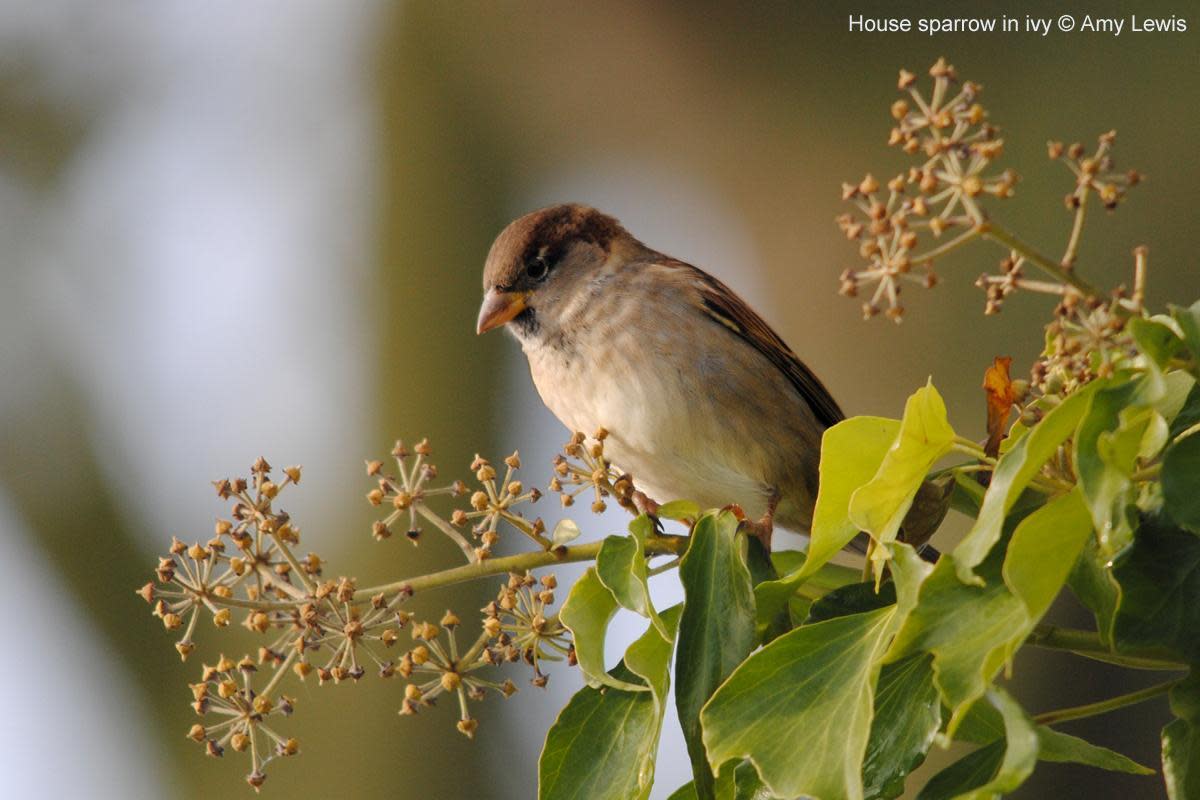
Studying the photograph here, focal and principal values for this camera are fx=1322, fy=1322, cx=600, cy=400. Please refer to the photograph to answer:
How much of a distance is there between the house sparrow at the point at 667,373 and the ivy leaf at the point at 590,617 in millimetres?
1022

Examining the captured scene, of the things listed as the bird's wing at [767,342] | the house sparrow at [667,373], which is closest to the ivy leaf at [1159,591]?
the house sparrow at [667,373]

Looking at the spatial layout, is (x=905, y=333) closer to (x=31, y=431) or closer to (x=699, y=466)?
(x=699, y=466)

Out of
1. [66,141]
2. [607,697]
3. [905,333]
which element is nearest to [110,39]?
[66,141]

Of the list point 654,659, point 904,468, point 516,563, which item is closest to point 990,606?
point 904,468

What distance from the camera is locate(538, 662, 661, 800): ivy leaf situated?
53.9 inches

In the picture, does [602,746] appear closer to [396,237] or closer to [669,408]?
[669,408]

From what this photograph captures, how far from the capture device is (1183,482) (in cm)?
108

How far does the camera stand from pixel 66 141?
5.24 metres

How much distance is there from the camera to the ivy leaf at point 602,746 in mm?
1369

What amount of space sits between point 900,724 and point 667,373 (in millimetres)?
1520

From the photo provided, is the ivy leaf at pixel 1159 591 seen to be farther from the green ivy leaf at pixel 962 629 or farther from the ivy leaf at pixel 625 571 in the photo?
the ivy leaf at pixel 625 571

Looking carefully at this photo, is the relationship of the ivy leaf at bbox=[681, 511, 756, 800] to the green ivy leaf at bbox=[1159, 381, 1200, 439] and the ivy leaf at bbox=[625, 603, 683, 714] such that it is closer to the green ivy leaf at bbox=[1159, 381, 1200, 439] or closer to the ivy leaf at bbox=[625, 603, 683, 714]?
the ivy leaf at bbox=[625, 603, 683, 714]

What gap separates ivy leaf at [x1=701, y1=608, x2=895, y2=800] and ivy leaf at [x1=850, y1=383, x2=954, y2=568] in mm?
85

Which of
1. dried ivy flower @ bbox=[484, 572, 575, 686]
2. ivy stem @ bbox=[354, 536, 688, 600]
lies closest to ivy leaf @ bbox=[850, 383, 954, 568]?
ivy stem @ bbox=[354, 536, 688, 600]
